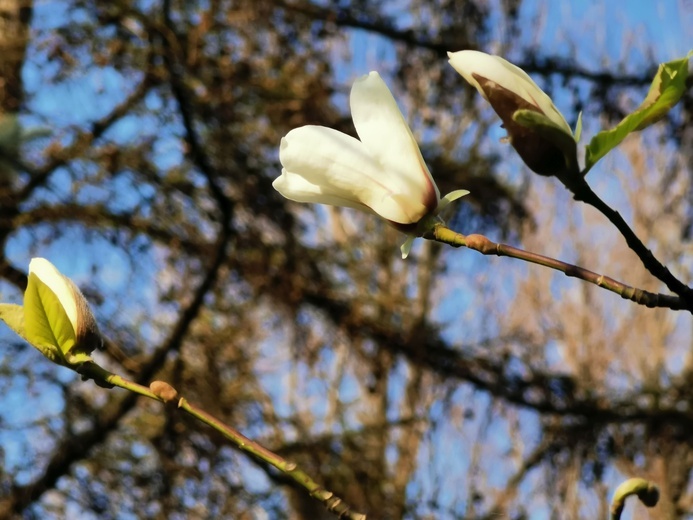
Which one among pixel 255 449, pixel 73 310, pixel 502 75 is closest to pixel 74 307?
pixel 73 310

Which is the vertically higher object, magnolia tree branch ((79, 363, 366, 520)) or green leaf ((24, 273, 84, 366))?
green leaf ((24, 273, 84, 366))

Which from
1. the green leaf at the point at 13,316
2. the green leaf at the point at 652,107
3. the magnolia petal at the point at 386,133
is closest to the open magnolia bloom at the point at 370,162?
the magnolia petal at the point at 386,133

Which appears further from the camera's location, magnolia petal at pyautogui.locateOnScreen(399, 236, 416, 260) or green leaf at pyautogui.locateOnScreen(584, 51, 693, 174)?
magnolia petal at pyautogui.locateOnScreen(399, 236, 416, 260)

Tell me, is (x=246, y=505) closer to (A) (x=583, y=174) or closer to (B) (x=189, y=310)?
(B) (x=189, y=310)

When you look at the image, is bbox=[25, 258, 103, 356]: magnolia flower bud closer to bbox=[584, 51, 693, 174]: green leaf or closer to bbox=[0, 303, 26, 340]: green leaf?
bbox=[0, 303, 26, 340]: green leaf

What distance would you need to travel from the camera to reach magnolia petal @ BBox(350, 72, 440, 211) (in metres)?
0.66

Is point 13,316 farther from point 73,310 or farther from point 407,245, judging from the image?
point 407,245

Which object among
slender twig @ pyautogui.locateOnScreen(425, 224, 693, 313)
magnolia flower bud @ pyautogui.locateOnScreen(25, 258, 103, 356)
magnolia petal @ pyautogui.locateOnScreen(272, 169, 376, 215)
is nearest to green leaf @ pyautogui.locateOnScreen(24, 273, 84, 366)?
magnolia flower bud @ pyautogui.locateOnScreen(25, 258, 103, 356)

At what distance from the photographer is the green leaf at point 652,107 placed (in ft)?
1.82

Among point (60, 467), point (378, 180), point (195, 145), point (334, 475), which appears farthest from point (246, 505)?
point (378, 180)

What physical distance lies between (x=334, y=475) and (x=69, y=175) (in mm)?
1379

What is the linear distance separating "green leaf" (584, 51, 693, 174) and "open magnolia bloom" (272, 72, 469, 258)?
0.10m

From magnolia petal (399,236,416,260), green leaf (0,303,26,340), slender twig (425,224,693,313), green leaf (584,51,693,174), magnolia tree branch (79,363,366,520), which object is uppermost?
green leaf (584,51,693,174)

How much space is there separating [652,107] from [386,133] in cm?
18
